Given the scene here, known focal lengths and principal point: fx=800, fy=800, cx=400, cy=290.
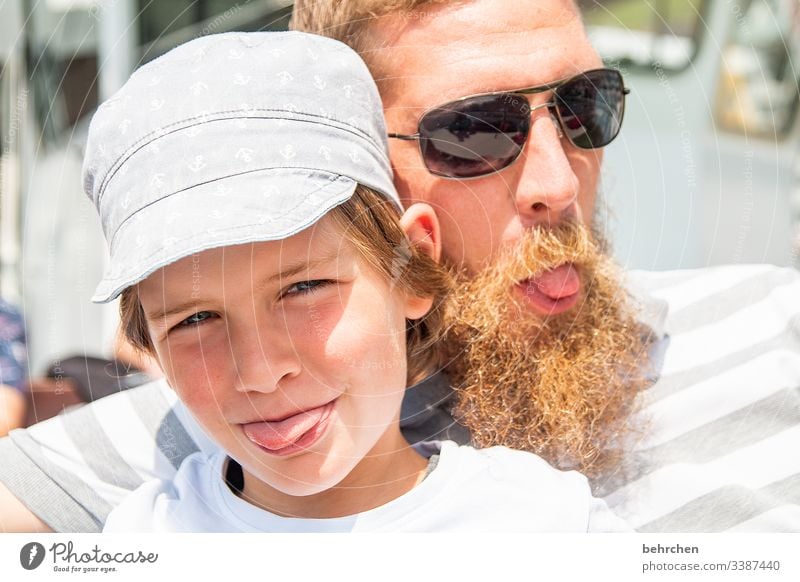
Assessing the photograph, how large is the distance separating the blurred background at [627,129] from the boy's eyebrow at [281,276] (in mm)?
231

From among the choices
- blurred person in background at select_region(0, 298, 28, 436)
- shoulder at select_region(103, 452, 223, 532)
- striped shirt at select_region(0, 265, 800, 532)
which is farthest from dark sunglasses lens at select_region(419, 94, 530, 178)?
blurred person in background at select_region(0, 298, 28, 436)

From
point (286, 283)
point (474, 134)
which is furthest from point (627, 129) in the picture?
point (286, 283)

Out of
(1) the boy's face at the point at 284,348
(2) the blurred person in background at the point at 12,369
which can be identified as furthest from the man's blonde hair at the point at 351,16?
(2) the blurred person in background at the point at 12,369

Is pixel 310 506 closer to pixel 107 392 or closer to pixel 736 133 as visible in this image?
pixel 107 392

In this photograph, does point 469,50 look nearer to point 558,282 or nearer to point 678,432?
point 558,282

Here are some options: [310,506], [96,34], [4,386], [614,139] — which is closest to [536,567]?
[310,506]

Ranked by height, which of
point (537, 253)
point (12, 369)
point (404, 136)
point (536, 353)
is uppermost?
point (404, 136)

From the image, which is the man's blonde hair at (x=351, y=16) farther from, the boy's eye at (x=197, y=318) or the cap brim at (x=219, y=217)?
the boy's eye at (x=197, y=318)

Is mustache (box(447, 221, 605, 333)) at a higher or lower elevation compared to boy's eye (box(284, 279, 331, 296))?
lower

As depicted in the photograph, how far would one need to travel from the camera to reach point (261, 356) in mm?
655

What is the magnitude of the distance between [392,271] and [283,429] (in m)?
0.17

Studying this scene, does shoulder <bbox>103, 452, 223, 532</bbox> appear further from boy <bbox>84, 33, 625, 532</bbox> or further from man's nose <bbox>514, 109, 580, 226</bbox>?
man's nose <bbox>514, 109, 580, 226</bbox>

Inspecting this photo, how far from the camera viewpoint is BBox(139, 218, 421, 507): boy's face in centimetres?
65

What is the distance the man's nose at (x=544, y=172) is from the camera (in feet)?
2.48
